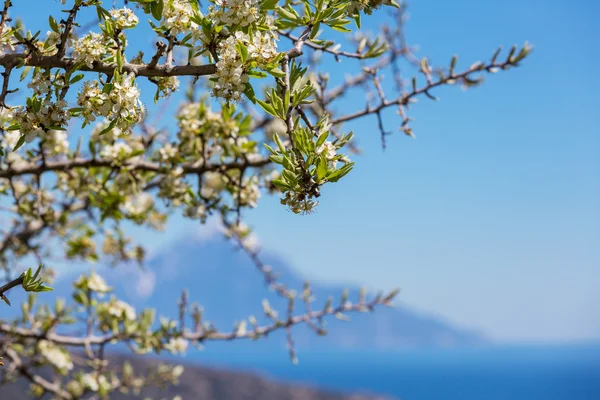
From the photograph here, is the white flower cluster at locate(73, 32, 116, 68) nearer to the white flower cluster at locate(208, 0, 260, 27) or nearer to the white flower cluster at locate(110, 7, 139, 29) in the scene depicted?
the white flower cluster at locate(110, 7, 139, 29)

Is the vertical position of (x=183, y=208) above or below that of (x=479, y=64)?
below

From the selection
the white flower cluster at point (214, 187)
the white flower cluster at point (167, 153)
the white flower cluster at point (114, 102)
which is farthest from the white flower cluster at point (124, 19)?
the white flower cluster at point (214, 187)

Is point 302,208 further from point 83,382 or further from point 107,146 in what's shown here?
point 83,382

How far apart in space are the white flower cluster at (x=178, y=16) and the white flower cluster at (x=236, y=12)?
158 millimetres

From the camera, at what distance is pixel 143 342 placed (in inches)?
187

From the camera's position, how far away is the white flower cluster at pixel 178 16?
221cm

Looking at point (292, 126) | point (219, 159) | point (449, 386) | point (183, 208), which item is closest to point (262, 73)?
point (292, 126)

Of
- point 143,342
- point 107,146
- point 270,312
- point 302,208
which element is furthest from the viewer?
point 270,312

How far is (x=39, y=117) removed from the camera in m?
2.19

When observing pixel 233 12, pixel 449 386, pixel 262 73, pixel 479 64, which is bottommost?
pixel 262 73

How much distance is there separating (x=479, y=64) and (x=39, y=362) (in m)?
4.60

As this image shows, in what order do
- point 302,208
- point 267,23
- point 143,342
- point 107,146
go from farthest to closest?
point 143,342 → point 107,146 → point 267,23 → point 302,208

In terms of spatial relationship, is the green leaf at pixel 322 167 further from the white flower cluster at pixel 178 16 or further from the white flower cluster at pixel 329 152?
the white flower cluster at pixel 178 16

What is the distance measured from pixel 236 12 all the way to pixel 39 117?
0.86 m
